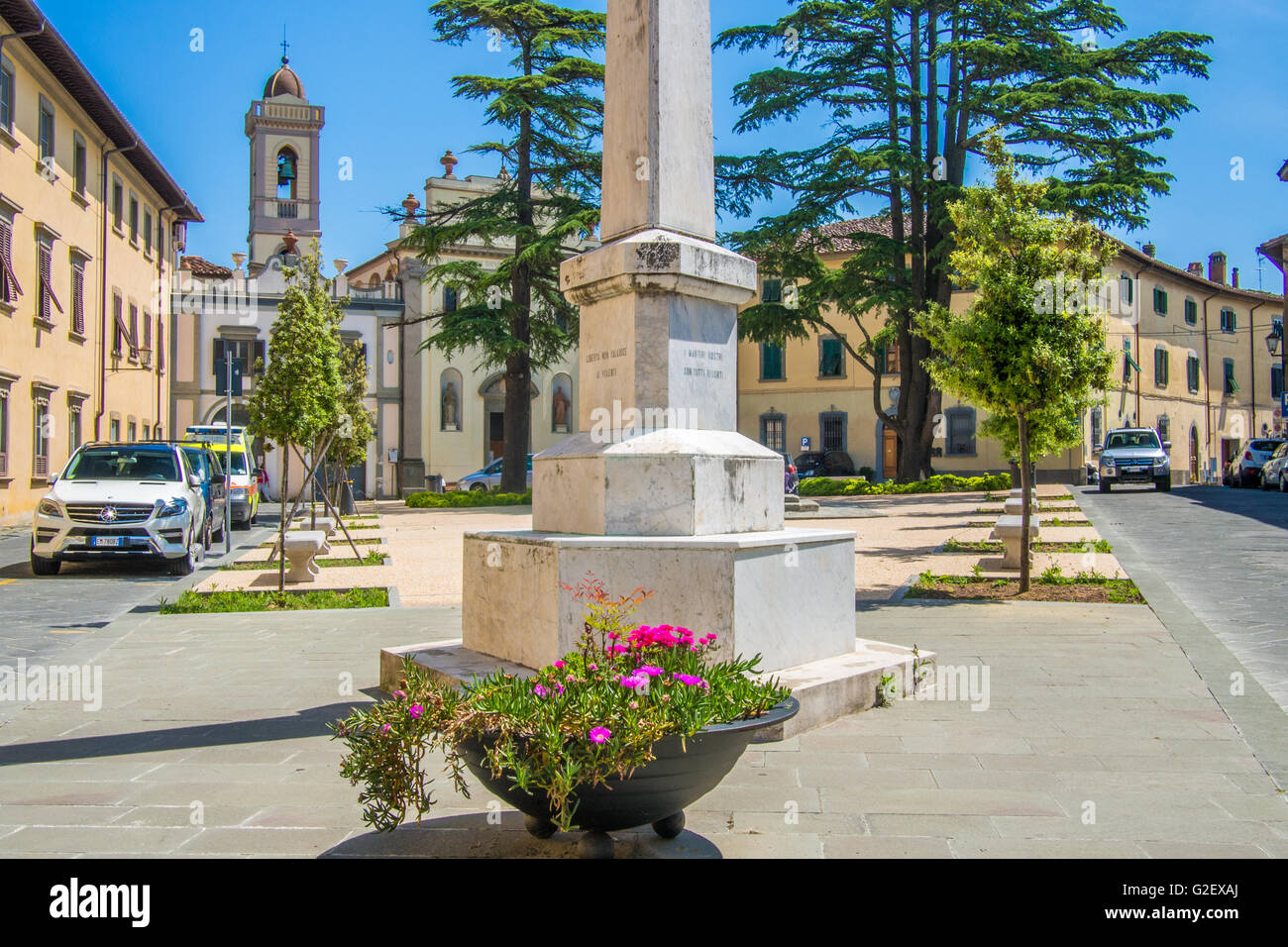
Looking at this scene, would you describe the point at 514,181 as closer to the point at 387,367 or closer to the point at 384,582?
the point at 387,367

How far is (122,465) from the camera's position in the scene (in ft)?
47.5

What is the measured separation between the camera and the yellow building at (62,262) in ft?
71.7

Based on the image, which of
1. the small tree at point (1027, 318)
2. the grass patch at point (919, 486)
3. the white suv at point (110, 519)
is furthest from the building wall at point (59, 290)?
the small tree at point (1027, 318)

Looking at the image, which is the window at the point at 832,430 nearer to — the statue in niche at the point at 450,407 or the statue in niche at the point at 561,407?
the statue in niche at the point at 561,407

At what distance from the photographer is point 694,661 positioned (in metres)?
3.26

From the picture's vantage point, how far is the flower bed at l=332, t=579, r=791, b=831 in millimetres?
2863

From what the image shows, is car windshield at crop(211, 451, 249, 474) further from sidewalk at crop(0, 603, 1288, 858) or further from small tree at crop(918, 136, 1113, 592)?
small tree at crop(918, 136, 1113, 592)

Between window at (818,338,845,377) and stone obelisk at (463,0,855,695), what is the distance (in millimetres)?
42108

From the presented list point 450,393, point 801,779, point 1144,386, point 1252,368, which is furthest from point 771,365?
point 801,779

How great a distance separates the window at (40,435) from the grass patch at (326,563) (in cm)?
1163

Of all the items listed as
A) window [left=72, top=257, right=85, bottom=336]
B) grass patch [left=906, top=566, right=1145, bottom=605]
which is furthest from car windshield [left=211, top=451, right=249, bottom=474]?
grass patch [left=906, top=566, right=1145, bottom=605]

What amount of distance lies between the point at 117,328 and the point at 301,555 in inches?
865
